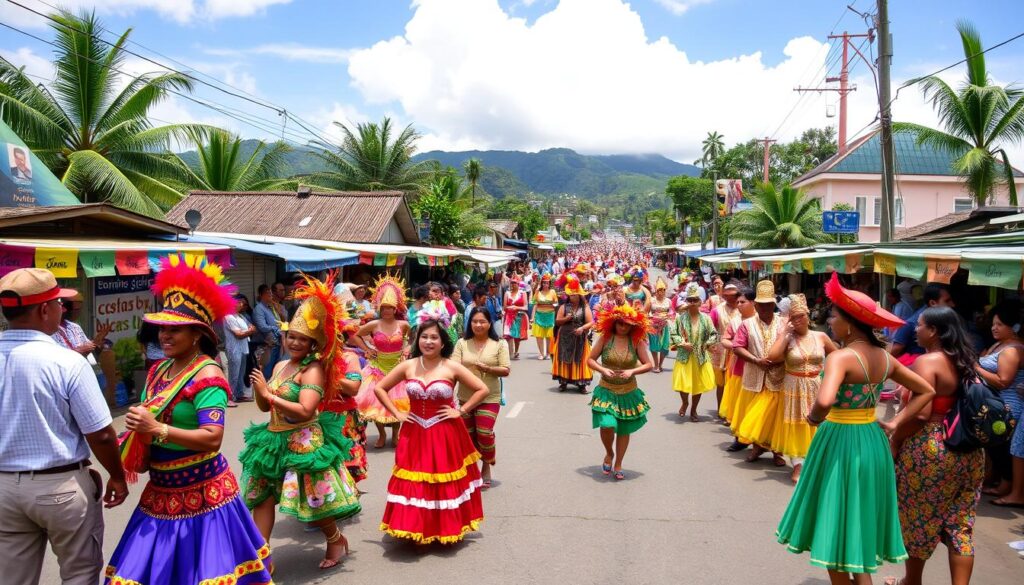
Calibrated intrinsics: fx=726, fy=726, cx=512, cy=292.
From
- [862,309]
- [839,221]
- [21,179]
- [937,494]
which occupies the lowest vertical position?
[937,494]

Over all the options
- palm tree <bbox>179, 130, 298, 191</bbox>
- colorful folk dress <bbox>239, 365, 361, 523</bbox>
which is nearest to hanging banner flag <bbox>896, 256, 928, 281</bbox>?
colorful folk dress <bbox>239, 365, 361, 523</bbox>

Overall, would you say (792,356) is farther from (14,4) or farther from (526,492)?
(14,4)

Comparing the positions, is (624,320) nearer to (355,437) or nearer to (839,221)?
(355,437)

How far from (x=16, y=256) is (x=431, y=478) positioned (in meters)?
5.63

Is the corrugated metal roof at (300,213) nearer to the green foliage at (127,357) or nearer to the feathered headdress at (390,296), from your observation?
the green foliage at (127,357)

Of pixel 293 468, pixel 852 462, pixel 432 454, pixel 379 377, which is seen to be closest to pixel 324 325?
pixel 293 468

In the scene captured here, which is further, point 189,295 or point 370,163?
point 370,163

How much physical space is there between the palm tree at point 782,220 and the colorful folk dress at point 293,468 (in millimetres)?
26466

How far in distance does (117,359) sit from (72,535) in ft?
27.4

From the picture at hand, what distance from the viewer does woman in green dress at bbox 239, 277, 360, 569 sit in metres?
4.51

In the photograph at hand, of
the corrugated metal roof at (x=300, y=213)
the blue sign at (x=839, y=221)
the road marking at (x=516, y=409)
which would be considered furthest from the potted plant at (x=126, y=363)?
the blue sign at (x=839, y=221)

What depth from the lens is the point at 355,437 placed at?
629cm

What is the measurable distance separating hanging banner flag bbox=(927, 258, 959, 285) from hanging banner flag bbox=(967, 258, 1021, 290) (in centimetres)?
49

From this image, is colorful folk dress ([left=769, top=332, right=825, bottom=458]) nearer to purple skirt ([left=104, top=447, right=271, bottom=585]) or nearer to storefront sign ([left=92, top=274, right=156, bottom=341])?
purple skirt ([left=104, top=447, right=271, bottom=585])
